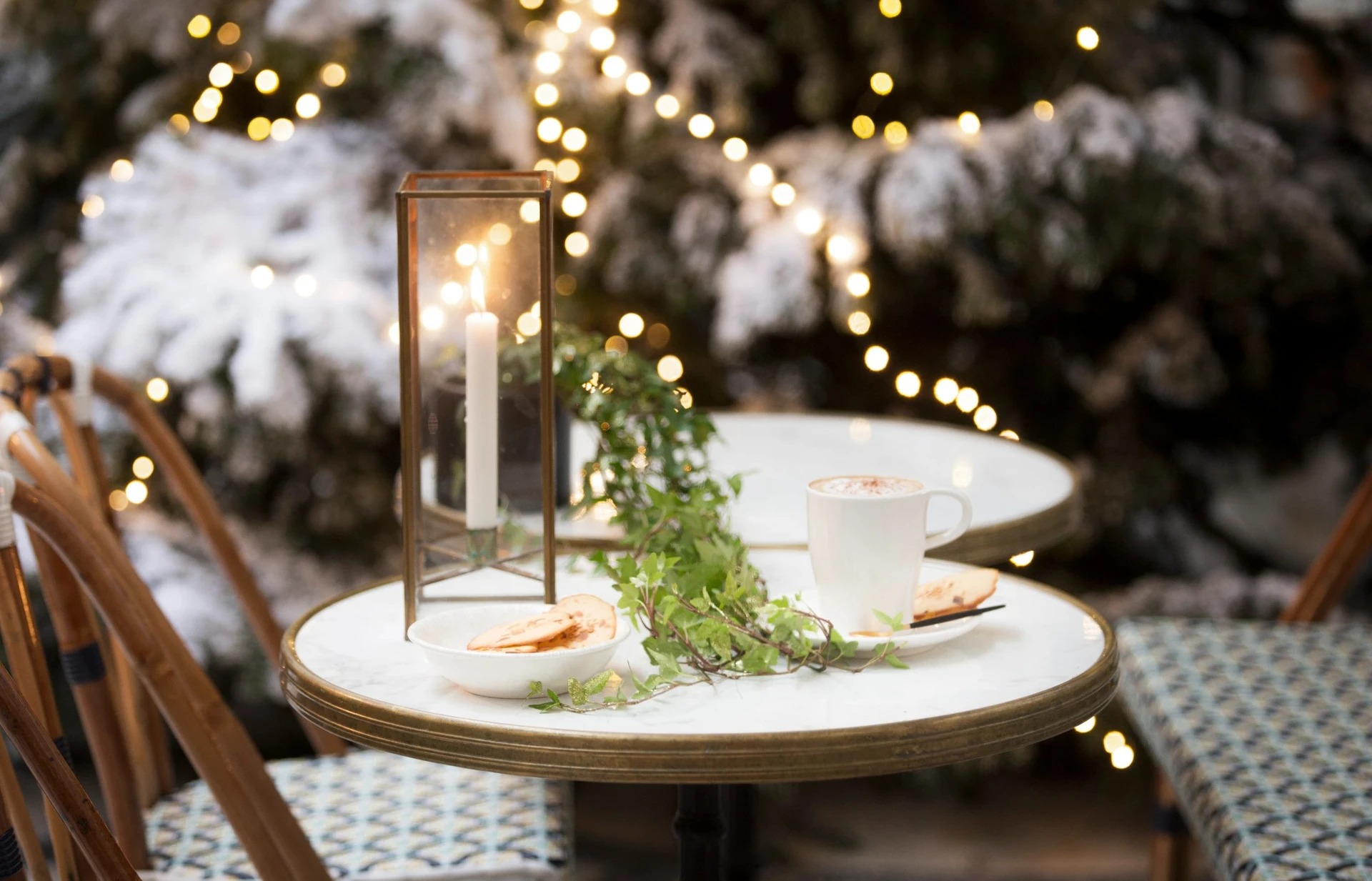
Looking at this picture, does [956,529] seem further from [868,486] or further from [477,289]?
[477,289]

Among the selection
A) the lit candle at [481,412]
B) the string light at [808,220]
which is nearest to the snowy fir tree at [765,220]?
the string light at [808,220]

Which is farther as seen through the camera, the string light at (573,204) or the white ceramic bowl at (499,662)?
the string light at (573,204)

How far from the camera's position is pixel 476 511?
0.96m

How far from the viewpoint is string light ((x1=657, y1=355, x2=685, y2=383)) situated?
7.42 feet

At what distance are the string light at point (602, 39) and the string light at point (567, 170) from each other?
20 centimetres

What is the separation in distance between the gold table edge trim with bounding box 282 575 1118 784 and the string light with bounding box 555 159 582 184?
5.27ft

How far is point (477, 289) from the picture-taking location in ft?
3.06

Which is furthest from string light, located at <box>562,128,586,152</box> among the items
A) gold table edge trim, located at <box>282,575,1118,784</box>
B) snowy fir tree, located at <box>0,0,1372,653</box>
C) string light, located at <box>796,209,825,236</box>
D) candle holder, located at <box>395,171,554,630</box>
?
gold table edge trim, located at <box>282,575,1118,784</box>

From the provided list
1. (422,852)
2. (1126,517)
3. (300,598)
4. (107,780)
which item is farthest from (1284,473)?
(107,780)

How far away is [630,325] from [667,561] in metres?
1.28

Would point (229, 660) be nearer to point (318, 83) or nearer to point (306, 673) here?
point (318, 83)

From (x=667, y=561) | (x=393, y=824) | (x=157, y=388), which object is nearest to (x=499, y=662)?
(x=667, y=561)

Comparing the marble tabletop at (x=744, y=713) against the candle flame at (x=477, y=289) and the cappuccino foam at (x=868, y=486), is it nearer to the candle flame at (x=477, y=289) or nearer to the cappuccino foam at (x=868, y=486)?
the cappuccino foam at (x=868, y=486)

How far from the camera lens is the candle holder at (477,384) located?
35.5 inches
